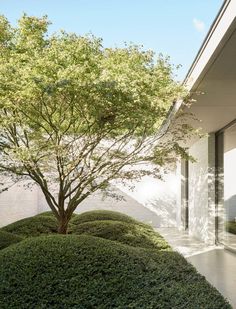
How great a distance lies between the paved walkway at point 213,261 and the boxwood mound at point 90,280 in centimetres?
99

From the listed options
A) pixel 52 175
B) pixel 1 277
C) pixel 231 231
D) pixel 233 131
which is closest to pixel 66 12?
pixel 52 175

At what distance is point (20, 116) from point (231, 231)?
539cm

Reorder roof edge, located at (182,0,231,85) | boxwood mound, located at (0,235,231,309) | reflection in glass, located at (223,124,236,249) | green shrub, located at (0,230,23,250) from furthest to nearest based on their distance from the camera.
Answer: reflection in glass, located at (223,124,236,249) → green shrub, located at (0,230,23,250) → boxwood mound, located at (0,235,231,309) → roof edge, located at (182,0,231,85)

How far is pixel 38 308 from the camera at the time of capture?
13.0ft

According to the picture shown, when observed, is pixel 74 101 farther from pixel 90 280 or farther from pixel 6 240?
pixel 90 280

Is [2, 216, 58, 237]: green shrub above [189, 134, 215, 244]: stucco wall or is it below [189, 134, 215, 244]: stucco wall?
below

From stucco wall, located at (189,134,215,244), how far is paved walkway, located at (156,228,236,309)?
1.08 feet

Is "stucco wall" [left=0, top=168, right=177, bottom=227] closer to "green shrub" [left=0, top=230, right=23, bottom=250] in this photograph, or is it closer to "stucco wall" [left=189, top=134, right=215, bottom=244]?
"stucco wall" [left=189, top=134, right=215, bottom=244]

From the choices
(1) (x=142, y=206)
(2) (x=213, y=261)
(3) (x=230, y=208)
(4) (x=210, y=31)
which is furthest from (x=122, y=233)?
(1) (x=142, y=206)

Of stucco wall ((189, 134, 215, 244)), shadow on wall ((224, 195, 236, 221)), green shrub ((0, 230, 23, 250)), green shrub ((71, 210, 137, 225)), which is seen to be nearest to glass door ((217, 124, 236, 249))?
shadow on wall ((224, 195, 236, 221))

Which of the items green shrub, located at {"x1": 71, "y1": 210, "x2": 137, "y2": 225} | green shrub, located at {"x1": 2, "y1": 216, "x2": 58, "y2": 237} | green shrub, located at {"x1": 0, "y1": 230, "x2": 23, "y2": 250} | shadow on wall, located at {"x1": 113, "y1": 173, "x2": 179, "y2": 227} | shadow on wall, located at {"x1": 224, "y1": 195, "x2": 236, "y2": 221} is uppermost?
shadow on wall, located at {"x1": 113, "y1": 173, "x2": 179, "y2": 227}

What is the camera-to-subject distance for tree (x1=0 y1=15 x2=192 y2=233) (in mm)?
5375

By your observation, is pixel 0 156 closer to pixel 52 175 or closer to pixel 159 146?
pixel 52 175

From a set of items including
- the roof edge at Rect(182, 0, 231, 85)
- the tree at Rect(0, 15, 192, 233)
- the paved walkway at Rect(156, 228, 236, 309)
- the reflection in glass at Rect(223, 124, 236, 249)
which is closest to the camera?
the roof edge at Rect(182, 0, 231, 85)
